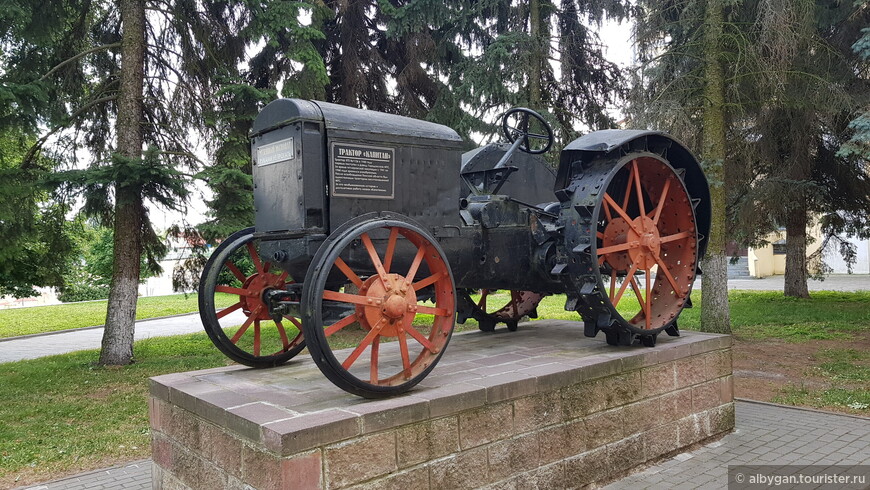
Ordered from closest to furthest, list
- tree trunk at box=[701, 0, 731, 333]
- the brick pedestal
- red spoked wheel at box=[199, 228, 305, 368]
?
1. the brick pedestal
2. red spoked wheel at box=[199, 228, 305, 368]
3. tree trunk at box=[701, 0, 731, 333]

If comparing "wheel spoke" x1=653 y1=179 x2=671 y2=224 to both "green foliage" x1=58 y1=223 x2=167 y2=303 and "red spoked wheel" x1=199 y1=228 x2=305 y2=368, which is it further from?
"green foliage" x1=58 y1=223 x2=167 y2=303

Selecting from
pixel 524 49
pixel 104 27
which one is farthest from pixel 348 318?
pixel 104 27

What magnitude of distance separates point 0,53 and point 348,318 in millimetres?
10081

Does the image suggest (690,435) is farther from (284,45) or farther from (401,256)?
(284,45)

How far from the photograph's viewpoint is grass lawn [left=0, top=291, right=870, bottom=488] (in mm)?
5984

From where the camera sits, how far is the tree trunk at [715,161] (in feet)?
33.4

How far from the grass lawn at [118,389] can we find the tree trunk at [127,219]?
20.0 inches

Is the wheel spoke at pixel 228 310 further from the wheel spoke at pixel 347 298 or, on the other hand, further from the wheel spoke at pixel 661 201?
the wheel spoke at pixel 661 201

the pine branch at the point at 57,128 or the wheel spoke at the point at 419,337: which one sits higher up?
the pine branch at the point at 57,128

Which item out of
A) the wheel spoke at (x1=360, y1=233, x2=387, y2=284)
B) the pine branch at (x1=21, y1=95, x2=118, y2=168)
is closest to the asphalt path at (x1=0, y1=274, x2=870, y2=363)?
the pine branch at (x1=21, y1=95, x2=118, y2=168)

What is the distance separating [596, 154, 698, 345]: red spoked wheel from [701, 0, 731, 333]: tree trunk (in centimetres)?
447

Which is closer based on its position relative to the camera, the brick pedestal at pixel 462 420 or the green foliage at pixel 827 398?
the brick pedestal at pixel 462 420

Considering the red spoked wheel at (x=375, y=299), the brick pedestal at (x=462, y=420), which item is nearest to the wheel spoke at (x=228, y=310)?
the brick pedestal at (x=462, y=420)

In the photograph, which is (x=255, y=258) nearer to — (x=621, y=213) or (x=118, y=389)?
(x=621, y=213)
